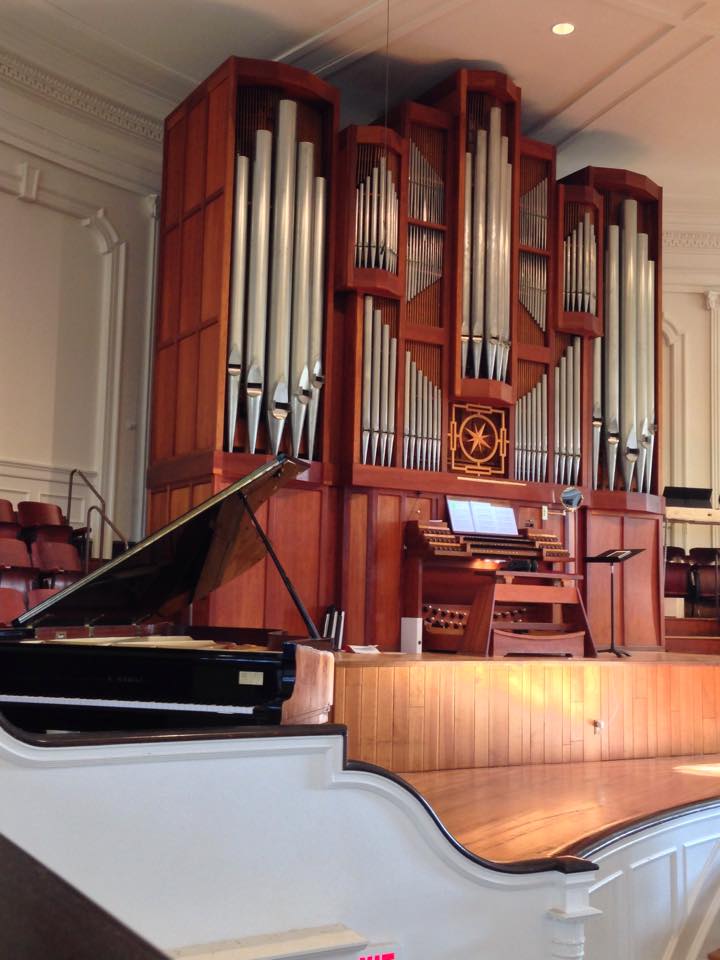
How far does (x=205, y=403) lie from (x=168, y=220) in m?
1.47

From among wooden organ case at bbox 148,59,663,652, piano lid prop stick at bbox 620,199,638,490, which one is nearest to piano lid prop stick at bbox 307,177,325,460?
wooden organ case at bbox 148,59,663,652

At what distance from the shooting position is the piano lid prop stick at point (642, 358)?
24.3 ft

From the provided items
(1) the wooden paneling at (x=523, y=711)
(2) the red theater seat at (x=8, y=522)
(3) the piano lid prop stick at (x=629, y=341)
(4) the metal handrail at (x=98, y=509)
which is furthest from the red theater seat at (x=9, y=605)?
(3) the piano lid prop stick at (x=629, y=341)

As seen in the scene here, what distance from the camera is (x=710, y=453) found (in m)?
9.09

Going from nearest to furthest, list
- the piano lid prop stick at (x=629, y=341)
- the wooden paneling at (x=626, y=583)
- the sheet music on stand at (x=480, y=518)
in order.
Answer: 1. the sheet music on stand at (x=480, y=518)
2. the wooden paneling at (x=626, y=583)
3. the piano lid prop stick at (x=629, y=341)

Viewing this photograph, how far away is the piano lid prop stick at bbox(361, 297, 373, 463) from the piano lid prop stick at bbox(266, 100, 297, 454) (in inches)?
20.0

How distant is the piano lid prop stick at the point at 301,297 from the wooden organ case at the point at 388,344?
0.01m

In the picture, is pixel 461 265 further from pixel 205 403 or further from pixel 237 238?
pixel 205 403

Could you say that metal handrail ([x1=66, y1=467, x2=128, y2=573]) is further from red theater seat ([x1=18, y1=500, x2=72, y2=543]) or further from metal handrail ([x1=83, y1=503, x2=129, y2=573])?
red theater seat ([x1=18, y1=500, x2=72, y2=543])

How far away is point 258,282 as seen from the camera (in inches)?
244

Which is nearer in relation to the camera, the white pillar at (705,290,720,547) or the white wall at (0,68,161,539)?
the white wall at (0,68,161,539)

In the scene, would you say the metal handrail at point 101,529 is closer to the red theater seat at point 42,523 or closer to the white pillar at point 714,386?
the red theater seat at point 42,523

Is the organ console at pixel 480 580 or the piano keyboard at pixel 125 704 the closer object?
the piano keyboard at pixel 125 704

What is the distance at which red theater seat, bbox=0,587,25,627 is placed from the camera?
4.57 meters
